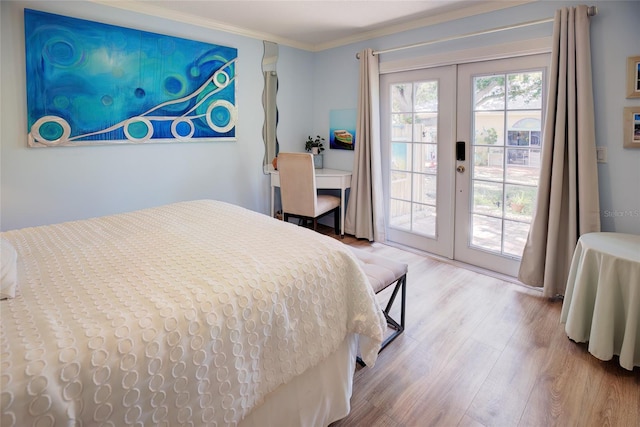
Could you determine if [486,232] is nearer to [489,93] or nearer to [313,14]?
[489,93]

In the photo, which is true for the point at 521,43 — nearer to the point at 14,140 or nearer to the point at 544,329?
the point at 544,329

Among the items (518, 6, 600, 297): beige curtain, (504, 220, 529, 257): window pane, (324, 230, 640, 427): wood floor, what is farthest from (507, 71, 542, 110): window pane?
(324, 230, 640, 427): wood floor

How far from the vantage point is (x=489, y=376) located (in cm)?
204

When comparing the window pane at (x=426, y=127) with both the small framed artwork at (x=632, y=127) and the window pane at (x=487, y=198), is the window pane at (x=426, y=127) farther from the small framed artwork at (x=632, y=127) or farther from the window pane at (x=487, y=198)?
the small framed artwork at (x=632, y=127)

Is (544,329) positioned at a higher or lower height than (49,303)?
lower

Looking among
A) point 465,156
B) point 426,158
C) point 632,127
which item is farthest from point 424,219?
point 632,127

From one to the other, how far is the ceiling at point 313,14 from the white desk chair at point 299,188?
4.37 feet

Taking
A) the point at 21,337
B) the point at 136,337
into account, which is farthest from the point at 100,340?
the point at 21,337

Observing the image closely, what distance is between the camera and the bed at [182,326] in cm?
97

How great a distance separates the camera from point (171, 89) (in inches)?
140

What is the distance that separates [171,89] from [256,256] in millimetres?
2635

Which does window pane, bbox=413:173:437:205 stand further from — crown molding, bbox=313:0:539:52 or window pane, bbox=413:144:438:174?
crown molding, bbox=313:0:539:52

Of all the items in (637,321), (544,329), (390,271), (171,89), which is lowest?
(544,329)

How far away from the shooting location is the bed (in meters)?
0.97
